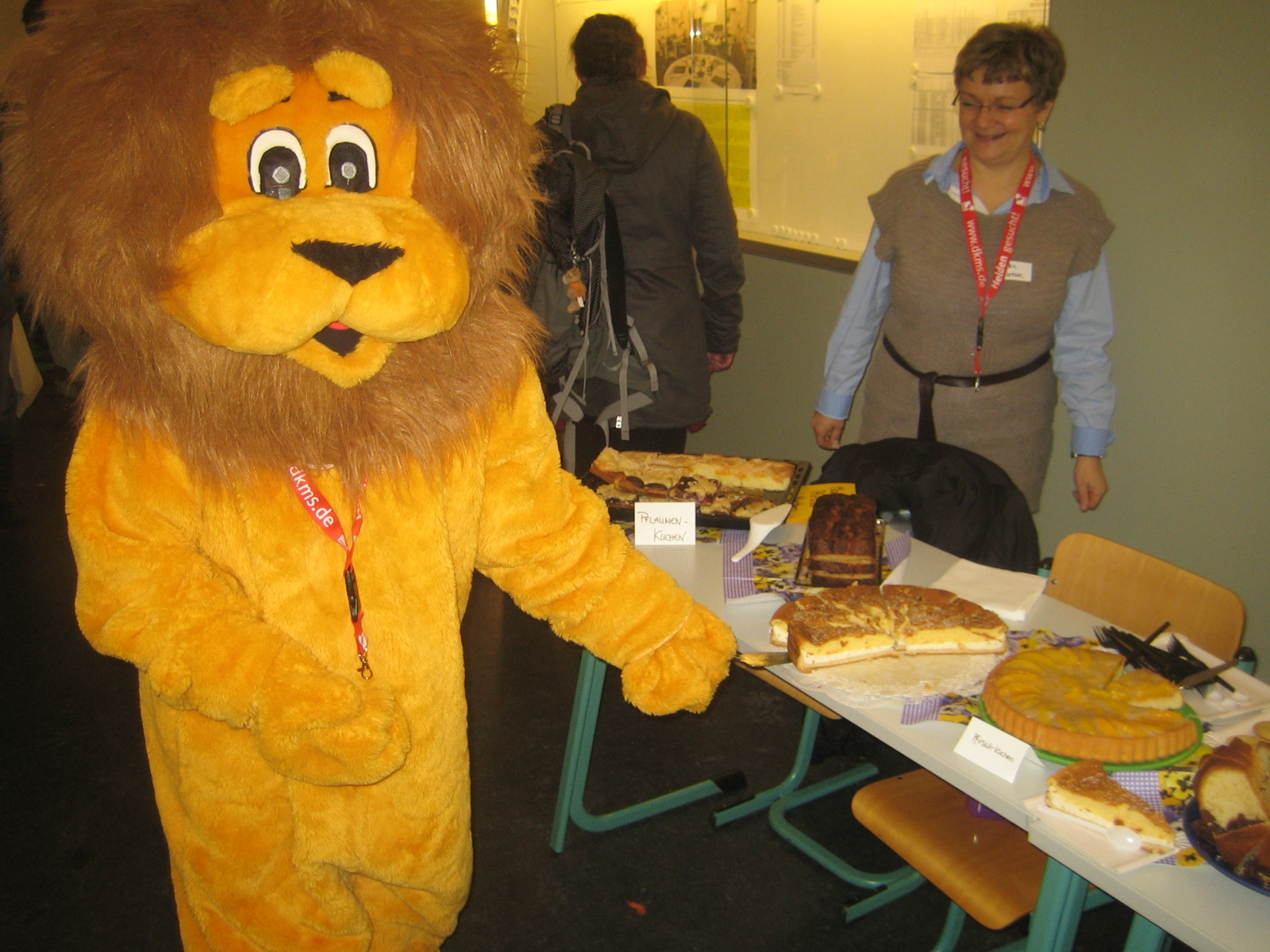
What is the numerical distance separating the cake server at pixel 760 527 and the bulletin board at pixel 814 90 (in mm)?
1616

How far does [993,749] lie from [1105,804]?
0.58ft

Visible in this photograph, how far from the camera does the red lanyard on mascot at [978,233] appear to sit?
244 centimetres

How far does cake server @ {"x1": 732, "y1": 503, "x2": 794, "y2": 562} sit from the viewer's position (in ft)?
6.67

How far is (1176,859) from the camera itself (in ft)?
4.03

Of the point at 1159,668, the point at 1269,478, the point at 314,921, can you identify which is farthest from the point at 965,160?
the point at 314,921

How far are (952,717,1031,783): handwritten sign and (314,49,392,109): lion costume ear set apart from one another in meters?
1.15

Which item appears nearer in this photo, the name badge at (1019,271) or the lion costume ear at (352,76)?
the lion costume ear at (352,76)

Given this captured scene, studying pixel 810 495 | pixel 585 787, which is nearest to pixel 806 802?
pixel 585 787

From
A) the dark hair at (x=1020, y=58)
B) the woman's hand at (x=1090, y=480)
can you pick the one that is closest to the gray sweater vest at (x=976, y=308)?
the woman's hand at (x=1090, y=480)

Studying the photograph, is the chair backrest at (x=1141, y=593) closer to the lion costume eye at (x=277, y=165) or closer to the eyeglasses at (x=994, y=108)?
the eyeglasses at (x=994, y=108)

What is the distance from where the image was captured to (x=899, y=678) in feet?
5.27

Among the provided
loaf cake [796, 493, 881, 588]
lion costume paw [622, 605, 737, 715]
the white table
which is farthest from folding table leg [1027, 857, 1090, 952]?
loaf cake [796, 493, 881, 588]

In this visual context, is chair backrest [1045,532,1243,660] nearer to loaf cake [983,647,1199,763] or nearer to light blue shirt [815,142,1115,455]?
loaf cake [983,647,1199,763]

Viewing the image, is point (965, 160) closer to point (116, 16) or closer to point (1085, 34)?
point (1085, 34)
